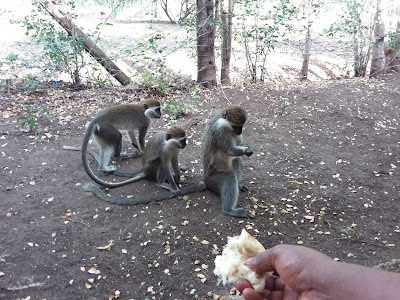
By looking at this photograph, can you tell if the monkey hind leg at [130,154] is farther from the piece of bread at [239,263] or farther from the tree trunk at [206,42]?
the piece of bread at [239,263]

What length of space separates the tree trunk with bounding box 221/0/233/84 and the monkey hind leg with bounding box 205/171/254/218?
418 cm

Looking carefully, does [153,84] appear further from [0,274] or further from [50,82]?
[0,274]

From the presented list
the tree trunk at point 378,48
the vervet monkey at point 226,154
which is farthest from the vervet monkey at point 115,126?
the tree trunk at point 378,48

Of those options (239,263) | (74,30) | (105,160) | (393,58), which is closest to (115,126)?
(105,160)

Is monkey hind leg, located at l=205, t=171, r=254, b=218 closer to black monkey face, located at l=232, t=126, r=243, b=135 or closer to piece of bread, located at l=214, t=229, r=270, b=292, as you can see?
black monkey face, located at l=232, t=126, r=243, b=135

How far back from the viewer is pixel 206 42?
23.9 feet

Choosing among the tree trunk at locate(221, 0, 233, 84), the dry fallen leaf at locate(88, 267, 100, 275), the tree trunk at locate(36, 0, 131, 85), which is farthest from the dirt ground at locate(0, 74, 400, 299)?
the tree trunk at locate(221, 0, 233, 84)

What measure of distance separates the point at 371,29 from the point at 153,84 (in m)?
4.98

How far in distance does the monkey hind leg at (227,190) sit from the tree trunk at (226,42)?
165 inches

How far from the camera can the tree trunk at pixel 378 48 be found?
333 inches

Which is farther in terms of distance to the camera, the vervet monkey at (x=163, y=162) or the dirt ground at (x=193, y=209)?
Answer: the vervet monkey at (x=163, y=162)

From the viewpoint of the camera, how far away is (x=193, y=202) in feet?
14.0

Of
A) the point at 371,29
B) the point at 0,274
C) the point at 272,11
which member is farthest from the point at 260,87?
the point at 0,274

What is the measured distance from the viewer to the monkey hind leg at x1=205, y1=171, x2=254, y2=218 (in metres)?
3.99
